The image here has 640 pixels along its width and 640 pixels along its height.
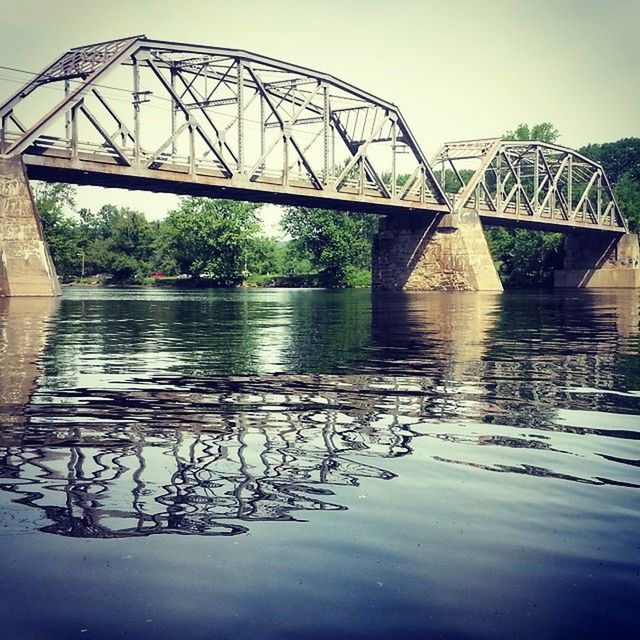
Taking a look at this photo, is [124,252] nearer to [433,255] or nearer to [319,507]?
[433,255]

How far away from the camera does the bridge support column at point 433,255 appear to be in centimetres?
9206

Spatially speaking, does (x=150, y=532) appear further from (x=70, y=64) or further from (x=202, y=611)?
(x=70, y=64)

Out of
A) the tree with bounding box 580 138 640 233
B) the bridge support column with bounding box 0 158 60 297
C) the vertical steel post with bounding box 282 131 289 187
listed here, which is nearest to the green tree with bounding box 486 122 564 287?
the tree with bounding box 580 138 640 233

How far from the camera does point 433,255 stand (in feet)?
309

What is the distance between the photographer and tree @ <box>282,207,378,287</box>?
135 metres

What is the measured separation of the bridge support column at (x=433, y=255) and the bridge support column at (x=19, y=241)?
47.4 metres

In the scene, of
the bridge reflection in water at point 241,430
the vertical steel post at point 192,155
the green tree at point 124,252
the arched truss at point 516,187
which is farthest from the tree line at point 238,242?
the bridge reflection in water at point 241,430

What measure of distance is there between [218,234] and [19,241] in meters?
84.6

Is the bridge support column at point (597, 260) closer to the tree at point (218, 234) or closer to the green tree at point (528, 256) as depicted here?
the green tree at point (528, 256)

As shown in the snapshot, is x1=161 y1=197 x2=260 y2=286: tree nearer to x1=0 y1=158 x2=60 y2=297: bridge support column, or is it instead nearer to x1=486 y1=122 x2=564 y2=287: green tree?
x1=486 y1=122 x2=564 y2=287: green tree

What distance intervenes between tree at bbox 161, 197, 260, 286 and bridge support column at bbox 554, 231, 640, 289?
1790 inches

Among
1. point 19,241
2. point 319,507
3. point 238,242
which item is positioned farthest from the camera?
point 238,242

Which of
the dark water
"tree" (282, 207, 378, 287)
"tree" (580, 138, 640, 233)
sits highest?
"tree" (580, 138, 640, 233)

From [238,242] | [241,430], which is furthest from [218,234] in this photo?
[241,430]
